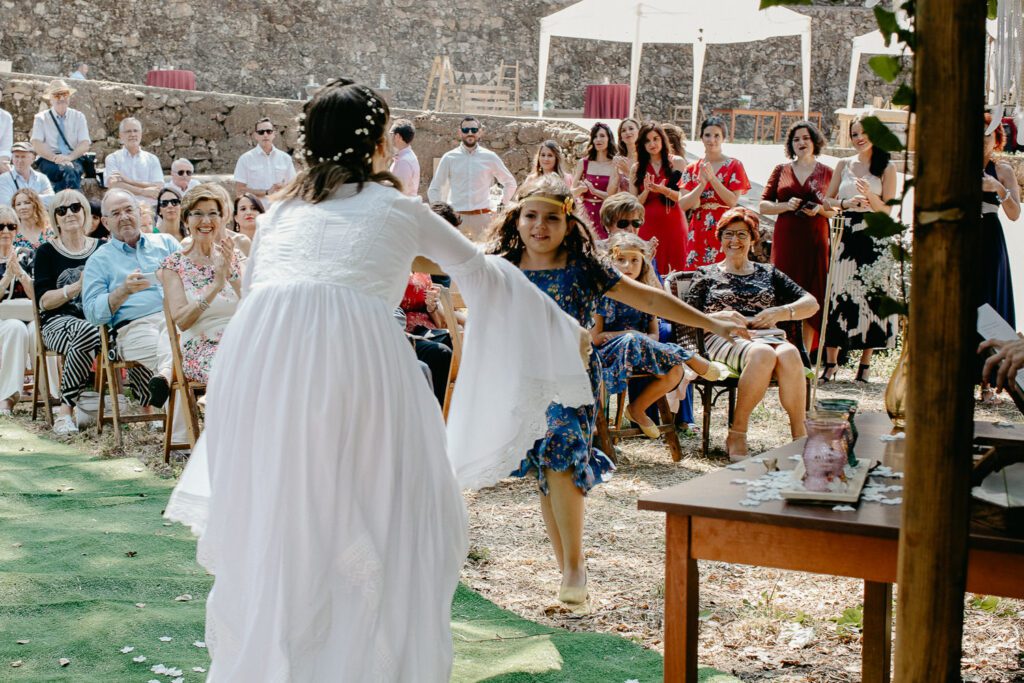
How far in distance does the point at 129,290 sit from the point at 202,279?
0.57 metres

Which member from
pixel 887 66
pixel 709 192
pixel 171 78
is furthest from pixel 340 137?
pixel 171 78

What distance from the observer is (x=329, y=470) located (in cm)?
254

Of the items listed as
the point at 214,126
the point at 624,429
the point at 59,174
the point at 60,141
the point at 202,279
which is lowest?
the point at 624,429

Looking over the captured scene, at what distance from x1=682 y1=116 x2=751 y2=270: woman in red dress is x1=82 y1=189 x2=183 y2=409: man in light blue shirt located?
3.73 m

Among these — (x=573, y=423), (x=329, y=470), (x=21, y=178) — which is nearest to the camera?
(x=329, y=470)

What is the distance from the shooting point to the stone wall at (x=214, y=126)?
1540cm

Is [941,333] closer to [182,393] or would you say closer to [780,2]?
[780,2]

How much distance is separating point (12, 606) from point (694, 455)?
3.70 meters

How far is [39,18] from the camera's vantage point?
70.4ft

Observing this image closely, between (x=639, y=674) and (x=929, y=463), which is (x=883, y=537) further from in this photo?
(x=639, y=674)

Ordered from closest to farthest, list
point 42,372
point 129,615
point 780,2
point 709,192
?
1. point 780,2
2. point 129,615
3. point 42,372
4. point 709,192

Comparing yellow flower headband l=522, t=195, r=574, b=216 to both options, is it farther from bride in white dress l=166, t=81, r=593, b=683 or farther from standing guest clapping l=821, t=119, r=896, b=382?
standing guest clapping l=821, t=119, r=896, b=382

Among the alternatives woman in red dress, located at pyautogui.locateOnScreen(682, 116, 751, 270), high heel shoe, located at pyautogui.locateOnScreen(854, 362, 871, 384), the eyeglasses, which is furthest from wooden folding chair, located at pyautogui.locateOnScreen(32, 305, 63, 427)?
high heel shoe, located at pyautogui.locateOnScreen(854, 362, 871, 384)

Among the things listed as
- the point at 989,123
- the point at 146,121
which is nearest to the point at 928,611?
the point at 989,123
